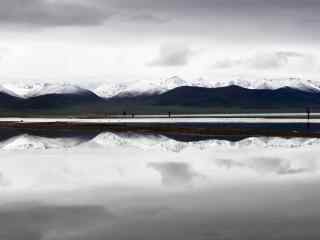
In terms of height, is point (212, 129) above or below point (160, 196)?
below

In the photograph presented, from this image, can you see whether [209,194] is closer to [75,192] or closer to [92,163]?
[75,192]

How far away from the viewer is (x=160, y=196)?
16.4 m

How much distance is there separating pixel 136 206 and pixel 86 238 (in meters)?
3.41

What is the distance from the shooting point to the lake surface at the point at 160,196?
12.3m

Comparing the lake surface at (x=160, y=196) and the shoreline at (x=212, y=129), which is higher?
the lake surface at (x=160, y=196)

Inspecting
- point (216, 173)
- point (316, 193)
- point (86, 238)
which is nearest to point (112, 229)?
point (86, 238)

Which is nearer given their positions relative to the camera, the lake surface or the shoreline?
the lake surface

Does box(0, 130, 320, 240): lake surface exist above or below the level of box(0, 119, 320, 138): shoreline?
above

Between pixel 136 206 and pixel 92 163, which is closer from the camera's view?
pixel 136 206

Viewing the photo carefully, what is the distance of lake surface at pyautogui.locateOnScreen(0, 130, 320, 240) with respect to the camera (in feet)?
40.3

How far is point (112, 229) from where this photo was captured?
1240cm

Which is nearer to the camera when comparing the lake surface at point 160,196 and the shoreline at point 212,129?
the lake surface at point 160,196

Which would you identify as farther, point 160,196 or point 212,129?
point 212,129

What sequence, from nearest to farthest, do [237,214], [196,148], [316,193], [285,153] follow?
[237,214], [316,193], [285,153], [196,148]
